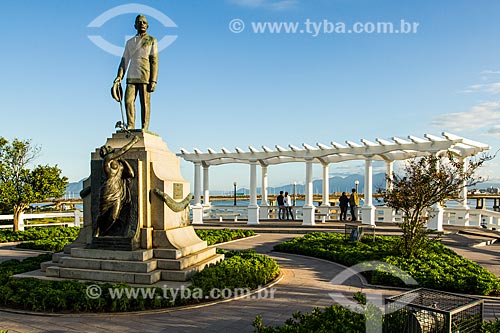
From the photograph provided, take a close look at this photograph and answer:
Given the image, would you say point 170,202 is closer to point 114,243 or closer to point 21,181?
point 114,243

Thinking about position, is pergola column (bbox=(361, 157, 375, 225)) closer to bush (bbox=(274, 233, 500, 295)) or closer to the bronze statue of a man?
bush (bbox=(274, 233, 500, 295))

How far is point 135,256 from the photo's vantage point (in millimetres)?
8555

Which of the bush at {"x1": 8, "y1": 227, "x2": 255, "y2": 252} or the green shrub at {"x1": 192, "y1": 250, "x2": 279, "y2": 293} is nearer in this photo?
the green shrub at {"x1": 192, "y1": 250, "x2": 279, "y2": 293}

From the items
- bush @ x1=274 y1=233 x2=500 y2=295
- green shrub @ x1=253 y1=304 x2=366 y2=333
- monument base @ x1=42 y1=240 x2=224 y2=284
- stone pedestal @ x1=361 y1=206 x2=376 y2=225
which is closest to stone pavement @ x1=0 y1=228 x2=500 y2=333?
bush @ x1=274 y1=233 x2=500 y2=295

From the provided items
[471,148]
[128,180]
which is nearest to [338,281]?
[128,180]

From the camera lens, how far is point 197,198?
2466 centimetres

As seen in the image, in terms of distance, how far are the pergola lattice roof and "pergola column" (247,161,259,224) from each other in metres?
0.54

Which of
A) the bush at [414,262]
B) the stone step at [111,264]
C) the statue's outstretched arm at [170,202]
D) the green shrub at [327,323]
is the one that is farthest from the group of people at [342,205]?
the green shrub at [327,323]

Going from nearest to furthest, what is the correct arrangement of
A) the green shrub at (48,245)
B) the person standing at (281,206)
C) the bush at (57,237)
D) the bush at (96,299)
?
the bush at (96,299) → the green shrub at (48,245) → the bush at (57,237) → the person standing at (281,206)

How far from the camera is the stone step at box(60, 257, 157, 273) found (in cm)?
837

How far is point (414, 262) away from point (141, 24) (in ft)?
29.4

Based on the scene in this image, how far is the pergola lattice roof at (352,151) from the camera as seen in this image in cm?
1923

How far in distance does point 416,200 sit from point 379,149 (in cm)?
971

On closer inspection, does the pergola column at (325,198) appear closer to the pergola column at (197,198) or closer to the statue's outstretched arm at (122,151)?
the pergola column at (197,198)
